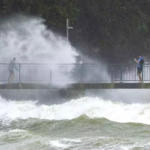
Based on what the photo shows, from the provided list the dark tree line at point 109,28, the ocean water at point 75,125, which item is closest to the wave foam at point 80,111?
the ocean water at point 75,125

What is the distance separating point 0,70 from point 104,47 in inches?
484

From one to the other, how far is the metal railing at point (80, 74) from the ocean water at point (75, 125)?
4.21 ft

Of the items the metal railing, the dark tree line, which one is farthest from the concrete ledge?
the dark tree line

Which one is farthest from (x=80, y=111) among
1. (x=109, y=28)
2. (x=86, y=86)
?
(x=109, y=28)

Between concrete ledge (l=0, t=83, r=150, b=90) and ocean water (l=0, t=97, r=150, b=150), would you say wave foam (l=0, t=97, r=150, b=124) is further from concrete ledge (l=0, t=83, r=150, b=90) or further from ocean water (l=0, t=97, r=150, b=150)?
concrete ledge (l=0, t=83, r=150, b=90)

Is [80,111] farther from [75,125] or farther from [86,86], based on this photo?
[75,125]

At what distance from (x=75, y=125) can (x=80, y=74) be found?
6858 mm

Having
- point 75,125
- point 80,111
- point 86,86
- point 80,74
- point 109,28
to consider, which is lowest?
point 75,125

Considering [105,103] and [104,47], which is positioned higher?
[104,47]

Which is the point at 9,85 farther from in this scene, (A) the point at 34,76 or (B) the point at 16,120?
(B) the point at 16,120

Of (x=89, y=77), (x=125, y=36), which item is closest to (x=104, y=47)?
(x=125, y=36)

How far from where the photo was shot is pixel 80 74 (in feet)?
96.7

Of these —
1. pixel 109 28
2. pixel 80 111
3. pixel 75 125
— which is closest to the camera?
pixel 75 125

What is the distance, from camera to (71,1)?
1578 inches
